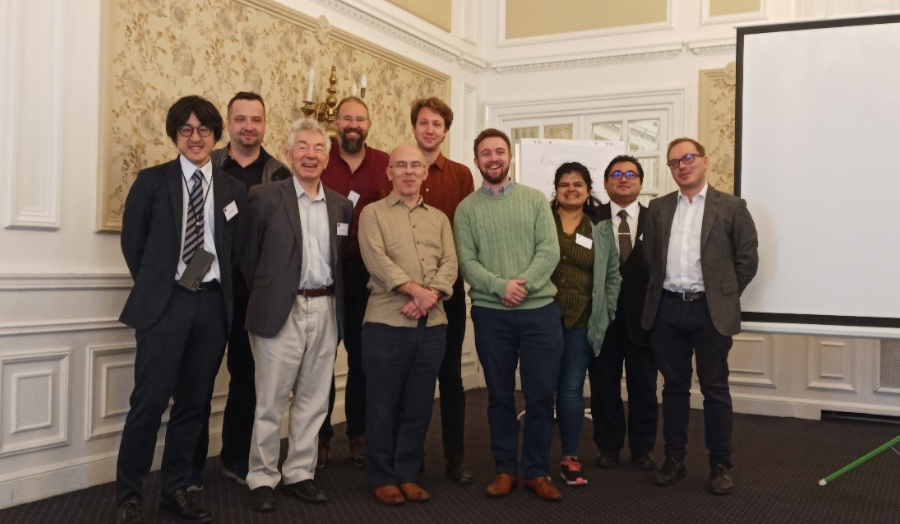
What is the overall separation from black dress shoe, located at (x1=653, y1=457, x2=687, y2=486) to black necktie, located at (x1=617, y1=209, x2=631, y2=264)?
0.94 metres

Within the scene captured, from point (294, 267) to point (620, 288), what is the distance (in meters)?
1.54

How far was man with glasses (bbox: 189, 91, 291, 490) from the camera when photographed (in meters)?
3.44

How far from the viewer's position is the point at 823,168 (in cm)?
342

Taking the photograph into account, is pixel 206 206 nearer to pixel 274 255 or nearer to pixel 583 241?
pixel 274 255

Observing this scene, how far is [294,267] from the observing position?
3.15m

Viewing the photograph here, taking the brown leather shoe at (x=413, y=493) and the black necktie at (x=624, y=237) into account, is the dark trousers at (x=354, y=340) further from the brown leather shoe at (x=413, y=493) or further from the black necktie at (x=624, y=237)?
the black necktie at (x=624, y=237)

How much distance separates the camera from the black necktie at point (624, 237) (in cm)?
389

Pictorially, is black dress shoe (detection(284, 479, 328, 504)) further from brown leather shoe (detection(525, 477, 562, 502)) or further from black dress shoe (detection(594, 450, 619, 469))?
black dress shoe (detection(594, 450, 619, 469))

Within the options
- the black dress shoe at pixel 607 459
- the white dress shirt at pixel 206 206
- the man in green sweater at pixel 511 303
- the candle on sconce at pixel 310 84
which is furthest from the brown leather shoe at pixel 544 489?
the candle on sconce at pixel 310 84

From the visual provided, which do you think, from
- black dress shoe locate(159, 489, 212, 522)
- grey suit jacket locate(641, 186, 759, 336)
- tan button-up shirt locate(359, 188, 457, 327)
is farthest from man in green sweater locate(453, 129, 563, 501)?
black dress shoe locate(159, 489, 212, 522)

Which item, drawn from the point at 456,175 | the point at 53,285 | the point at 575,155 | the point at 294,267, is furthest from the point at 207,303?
the point at 575,155

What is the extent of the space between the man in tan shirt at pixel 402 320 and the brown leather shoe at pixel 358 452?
51 centimetres

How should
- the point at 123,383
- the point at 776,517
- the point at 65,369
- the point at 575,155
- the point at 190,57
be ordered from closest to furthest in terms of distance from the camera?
the point at 776,517 → the point at 65,369 → the point at 123,383 → the point at 190,57 → the point at 575,155

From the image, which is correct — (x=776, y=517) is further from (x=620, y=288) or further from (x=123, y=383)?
(x=123, y=383)
